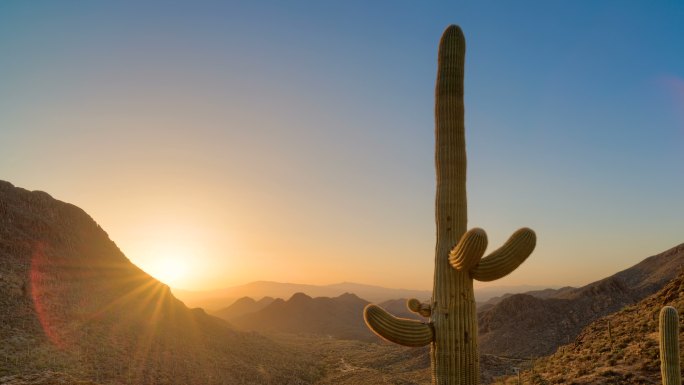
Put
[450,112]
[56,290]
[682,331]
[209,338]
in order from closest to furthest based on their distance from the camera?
1. [450,112]
2. [682,331]
3. [56,290]
4. [209,338]

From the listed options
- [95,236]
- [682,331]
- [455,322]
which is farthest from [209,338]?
[455,322]

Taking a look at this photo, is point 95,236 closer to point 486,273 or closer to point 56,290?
point 56,290

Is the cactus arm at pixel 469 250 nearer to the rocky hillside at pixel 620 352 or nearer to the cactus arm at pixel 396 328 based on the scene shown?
the cactus arm at pixel 396 328

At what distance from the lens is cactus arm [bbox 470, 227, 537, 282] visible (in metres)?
5.91

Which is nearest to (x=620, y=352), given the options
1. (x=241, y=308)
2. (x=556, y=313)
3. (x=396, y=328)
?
(x=396, y=328)

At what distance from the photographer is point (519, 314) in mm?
52250

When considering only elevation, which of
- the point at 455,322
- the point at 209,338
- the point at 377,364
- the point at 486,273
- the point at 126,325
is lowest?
the point at 377,364

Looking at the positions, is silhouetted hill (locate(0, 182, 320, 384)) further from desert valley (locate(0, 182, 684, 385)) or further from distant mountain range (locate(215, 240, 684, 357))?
distant mountain range (locate(215, 240, 684, 357))

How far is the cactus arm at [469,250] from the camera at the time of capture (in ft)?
18.3

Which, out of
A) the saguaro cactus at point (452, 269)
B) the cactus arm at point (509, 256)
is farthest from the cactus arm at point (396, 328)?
the cactus arm at point (509, 256)

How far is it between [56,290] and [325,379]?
21.5 m

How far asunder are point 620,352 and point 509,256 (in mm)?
16366

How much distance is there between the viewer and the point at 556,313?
48875 mm

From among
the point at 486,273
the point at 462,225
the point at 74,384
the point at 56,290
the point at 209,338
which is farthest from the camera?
the point at 209,338
